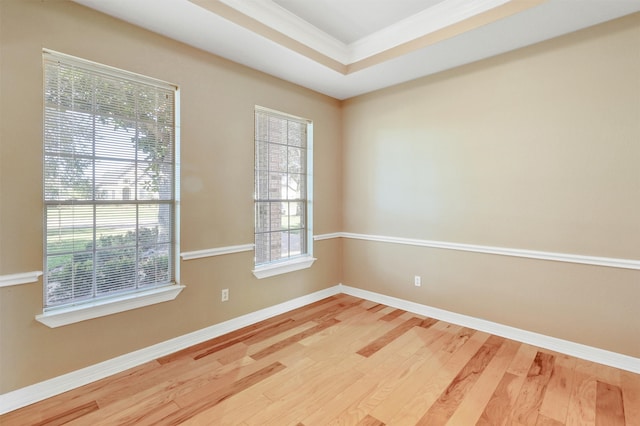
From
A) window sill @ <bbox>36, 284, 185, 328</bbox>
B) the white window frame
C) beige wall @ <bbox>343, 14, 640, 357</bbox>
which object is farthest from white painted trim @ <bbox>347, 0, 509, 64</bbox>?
window sill @ <bbox>36, 284, 185, 328</bbox>

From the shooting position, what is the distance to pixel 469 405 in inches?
77.1

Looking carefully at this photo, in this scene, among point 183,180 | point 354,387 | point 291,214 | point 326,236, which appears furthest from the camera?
point 326,236

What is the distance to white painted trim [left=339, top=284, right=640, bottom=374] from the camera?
2371mm

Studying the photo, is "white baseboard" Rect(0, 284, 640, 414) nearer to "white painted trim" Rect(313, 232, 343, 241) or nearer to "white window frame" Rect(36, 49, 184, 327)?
"white window frame" Rect(36, 49, 184, 327)

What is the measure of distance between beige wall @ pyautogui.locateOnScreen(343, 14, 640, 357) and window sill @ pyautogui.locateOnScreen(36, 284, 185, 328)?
2437 millimetres

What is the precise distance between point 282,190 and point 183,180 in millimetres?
1199

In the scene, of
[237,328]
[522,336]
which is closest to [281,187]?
[237,328]

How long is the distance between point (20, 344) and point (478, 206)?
3769mm

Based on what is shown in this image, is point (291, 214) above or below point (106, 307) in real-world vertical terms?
above

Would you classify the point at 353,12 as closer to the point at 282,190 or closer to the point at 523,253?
the point at 282,190

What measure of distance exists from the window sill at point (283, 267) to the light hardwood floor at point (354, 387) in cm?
63

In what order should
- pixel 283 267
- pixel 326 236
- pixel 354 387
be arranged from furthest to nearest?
pixel 326 236
pixel 283 267
pixel 354 387

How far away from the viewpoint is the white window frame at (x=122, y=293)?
2055mm

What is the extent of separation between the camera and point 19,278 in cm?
193
